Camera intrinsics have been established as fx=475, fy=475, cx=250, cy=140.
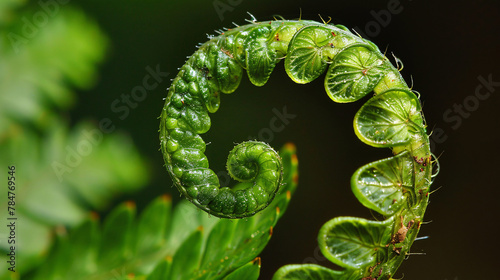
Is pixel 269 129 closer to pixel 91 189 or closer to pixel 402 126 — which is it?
pixel 91 189

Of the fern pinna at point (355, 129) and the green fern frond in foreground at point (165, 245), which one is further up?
the fern pinna at point (355, 129)

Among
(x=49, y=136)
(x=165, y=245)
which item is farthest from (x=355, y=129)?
(x=49, y=136)

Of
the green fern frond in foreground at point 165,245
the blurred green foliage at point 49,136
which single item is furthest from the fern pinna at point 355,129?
the blurred green foliage at point 49,136

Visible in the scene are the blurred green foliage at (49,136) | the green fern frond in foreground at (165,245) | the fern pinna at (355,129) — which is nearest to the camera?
the fern pinna at (355,129)

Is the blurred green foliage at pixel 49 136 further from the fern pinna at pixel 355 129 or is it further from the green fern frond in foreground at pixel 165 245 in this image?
the fern pinna at pixel 355 129

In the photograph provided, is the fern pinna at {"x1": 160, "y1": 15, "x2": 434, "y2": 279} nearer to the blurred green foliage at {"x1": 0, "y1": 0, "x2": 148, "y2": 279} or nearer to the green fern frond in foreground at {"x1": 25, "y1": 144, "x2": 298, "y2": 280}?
the green fern frond in foreground at {"x1": 25, "y1": 144, "x2": 298, "y2": 280}

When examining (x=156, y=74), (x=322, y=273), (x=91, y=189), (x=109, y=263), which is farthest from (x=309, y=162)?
(x=322, y=273)

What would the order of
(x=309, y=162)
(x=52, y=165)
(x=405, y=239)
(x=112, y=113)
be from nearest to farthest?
(x=405, y=239)
(x=52, y=165)
(x=112, y=113)
(x=309, y=162)

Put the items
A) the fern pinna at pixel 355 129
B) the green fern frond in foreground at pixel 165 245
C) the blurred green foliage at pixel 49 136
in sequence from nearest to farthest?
the fern pinna at pixel 355 129, the green fern frond in foreground at pixel 165 245, the blurred green foliage at pixel 49 136

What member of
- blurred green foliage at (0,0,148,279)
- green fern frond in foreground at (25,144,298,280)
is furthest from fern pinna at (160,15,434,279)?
blurred green foliage at (0,0,148,279)
